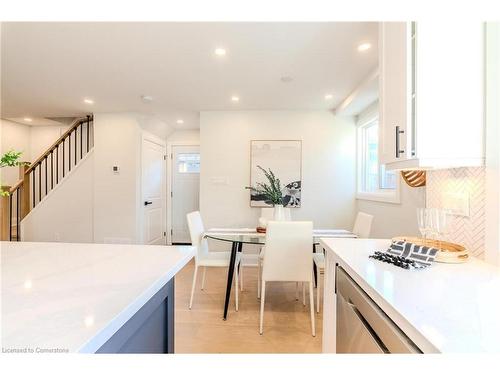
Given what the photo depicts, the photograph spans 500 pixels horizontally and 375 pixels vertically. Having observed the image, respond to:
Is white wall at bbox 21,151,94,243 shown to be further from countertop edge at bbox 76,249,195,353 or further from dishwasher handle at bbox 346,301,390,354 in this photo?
dishwasher handle at bbox 346,301,390,354

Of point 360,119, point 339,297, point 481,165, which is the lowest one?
point 339,297

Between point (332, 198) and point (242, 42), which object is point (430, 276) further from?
point (332, 198)

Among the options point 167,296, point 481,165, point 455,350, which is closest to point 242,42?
point 481,165

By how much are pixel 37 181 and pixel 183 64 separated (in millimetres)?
4596

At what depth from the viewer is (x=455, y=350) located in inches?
20.1

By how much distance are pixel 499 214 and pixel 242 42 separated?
2028 mm

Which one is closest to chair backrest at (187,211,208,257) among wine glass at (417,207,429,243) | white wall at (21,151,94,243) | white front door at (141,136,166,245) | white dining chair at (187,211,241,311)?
white dining chair at (187,211,241,311)

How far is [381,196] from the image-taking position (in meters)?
3.14

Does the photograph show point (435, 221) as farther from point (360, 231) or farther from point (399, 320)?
point (360, 231)

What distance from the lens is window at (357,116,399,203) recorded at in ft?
11.0

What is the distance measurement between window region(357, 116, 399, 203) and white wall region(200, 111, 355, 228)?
0.13m

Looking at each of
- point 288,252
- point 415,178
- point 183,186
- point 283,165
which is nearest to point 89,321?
point 288,252

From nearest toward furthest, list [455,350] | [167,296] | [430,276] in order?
[455,350] < [430,276] < [167,296]

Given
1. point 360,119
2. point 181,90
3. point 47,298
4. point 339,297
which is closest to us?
point 47,298
